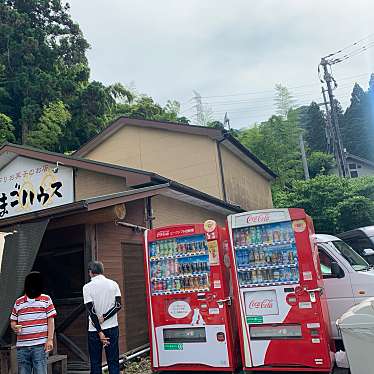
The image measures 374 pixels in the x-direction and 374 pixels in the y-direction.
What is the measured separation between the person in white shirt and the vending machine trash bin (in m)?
2.88

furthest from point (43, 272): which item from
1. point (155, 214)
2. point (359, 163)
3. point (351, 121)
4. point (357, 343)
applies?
point (351, 121)

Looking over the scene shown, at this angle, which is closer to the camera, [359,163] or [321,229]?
[321,229]

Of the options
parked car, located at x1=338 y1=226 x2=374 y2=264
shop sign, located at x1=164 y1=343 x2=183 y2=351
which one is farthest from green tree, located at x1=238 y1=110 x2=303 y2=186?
shop sign, located at x1=164 y1=343 x2=183 y2=351

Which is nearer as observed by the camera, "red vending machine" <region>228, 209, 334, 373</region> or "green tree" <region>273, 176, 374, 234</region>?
"red vending machine" <region>228, 209, 334, 373</region>

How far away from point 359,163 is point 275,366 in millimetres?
35797

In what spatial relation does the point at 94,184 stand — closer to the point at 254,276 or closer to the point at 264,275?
the point at 254,276

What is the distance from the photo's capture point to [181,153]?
14508 mm

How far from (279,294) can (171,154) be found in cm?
980

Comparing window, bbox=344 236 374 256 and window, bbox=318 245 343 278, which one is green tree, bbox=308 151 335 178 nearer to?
window, bbox=344 236 374 256

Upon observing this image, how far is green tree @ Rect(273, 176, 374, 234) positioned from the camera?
18.0 meters

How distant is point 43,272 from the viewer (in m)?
6.94

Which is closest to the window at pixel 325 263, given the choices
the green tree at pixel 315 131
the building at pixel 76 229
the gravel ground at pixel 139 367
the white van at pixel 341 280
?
the white van at pixel 341 280

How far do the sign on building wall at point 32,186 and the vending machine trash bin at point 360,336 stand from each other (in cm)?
706

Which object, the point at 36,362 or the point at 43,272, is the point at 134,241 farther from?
the point at 36,362
